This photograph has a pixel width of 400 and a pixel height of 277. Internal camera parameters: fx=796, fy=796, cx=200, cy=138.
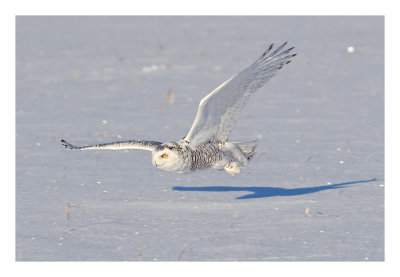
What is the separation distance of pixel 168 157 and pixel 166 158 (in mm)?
19

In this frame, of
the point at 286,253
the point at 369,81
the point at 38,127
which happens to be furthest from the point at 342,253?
the point at 369,81

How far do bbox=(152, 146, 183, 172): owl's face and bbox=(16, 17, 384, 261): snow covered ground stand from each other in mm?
474

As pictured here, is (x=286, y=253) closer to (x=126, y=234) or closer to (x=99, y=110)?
(x=126, y=234)

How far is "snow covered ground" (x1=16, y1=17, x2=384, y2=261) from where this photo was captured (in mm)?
6262

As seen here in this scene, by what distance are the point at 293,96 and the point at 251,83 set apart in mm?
7210

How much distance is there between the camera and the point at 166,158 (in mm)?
6832

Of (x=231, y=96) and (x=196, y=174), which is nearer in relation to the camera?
(x=231, y=96)

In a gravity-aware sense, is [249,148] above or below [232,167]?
above

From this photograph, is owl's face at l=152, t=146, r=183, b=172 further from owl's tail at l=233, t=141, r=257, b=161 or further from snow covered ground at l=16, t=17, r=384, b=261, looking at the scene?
owl's tail at l=233, t=141, r=257, b=161

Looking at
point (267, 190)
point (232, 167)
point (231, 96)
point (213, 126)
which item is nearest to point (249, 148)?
point (232, 167)

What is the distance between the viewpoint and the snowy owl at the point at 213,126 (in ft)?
22.2

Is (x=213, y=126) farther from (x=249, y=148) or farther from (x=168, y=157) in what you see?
(x=249, y=148)

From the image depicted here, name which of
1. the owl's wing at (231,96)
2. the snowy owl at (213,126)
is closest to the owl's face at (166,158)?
the snowy owl at (213,126)

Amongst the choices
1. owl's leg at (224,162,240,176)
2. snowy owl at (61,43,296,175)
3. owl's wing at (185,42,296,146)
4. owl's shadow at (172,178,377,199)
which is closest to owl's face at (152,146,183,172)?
snowy owl at (61,43,296,175)
